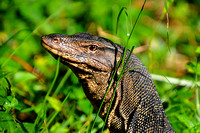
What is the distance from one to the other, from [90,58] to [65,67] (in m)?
3.00

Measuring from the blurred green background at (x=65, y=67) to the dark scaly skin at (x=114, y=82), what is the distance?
34cm

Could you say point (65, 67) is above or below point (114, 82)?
below

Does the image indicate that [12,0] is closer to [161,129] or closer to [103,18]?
[103,18]

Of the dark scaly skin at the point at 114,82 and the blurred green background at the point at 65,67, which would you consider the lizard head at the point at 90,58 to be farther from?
the blurred green background at the point at 65,67

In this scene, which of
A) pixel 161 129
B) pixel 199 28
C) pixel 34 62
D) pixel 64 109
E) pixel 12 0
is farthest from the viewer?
pixel 199 28

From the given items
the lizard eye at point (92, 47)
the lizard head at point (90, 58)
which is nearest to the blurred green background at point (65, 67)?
the lizard head at point (90, 58)

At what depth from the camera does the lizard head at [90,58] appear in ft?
10.3

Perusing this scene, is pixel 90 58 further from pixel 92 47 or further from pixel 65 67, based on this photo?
pixel 65 67

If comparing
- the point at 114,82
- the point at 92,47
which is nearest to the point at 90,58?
the point at 92,47

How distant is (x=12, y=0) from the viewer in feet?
23.4

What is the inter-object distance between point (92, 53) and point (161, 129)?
119cm

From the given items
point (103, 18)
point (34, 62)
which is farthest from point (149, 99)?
point (103, 18)

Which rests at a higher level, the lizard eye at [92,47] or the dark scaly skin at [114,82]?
the lizard eye at [92,47]

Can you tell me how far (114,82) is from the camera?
3312 mm
